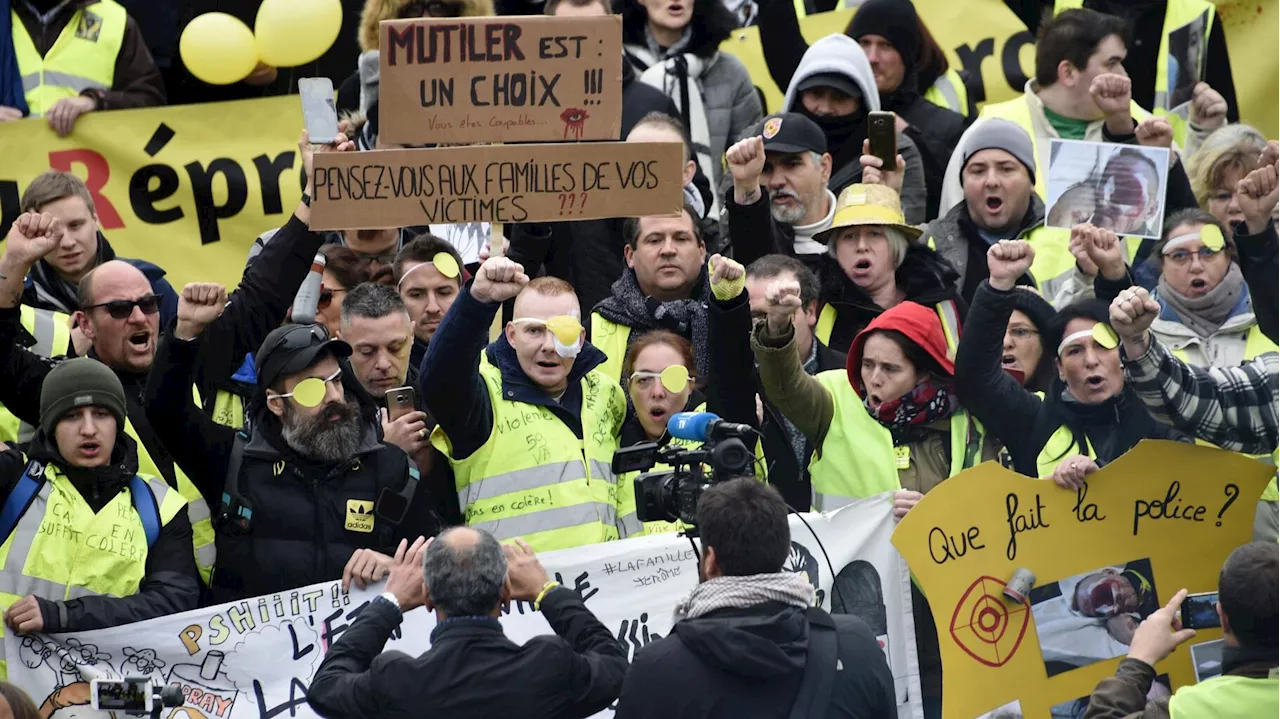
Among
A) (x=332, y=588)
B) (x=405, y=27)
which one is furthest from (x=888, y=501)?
(x=405, y=27)

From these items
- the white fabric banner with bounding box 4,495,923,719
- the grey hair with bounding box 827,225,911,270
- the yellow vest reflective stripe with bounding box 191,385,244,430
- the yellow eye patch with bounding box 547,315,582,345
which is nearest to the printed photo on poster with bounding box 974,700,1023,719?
the white fabric banner with bounding box 4,495,923,719

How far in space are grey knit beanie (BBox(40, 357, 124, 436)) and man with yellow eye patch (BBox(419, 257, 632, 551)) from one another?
1.04 m

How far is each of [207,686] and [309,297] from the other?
2009 millimetres

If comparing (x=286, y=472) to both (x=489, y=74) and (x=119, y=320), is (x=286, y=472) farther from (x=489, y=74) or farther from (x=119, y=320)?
(x=489, y=74)

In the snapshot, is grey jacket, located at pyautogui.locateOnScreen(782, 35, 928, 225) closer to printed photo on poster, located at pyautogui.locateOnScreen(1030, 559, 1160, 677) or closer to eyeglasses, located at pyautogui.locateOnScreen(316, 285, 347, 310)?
eyeglasses, located at pyautogui.locateOnScreen(316, 285, 347, 310)

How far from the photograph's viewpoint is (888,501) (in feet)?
22.2

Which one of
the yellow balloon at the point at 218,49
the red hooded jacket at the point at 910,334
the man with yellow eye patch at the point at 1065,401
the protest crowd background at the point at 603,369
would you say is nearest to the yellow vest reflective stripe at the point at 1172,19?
the protest crowd background at the point at 603,369

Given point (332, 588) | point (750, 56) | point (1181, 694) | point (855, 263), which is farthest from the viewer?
point (750, 56)

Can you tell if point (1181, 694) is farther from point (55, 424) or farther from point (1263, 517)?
point (55, 424)

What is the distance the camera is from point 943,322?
25.3 ft

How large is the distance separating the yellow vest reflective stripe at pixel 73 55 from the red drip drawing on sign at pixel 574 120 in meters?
3.72

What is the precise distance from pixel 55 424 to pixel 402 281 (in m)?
1.77

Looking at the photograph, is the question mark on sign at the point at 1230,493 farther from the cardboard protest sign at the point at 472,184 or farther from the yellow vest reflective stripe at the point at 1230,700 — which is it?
the cardboard protest sign at the point at 472,184

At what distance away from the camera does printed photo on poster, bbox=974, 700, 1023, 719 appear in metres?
6.52
